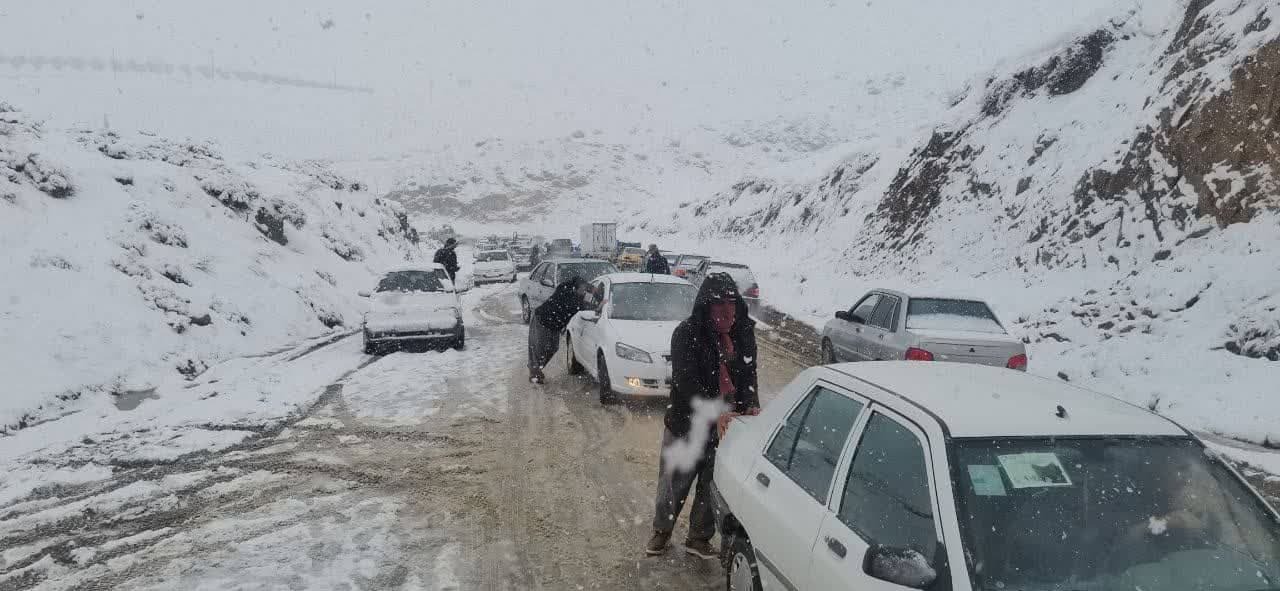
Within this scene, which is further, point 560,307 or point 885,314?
point 560,307

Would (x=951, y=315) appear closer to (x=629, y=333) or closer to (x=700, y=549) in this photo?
(x=629, y=333)

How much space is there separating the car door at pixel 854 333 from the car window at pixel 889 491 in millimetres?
6840

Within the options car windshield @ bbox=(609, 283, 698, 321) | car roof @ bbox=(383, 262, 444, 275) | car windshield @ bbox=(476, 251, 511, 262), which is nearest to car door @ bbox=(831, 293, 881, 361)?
car windshield @ bbox=(609, 283, 698, 321)

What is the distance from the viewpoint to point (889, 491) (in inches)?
117

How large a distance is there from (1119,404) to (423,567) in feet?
13.1

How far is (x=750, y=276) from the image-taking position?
66.2ft

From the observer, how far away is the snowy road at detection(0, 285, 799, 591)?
16.0 feet

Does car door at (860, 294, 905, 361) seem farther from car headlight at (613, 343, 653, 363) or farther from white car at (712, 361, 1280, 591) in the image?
white car at (712, 361, 1280, 591)

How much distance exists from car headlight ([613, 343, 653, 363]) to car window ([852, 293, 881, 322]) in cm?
312

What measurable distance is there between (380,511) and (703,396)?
110 inches

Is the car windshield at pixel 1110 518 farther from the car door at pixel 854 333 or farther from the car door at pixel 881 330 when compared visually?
the car door at pixel 854 333

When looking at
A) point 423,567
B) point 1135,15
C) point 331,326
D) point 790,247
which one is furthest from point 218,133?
point 423,567

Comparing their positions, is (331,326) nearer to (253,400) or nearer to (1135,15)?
(253,400)

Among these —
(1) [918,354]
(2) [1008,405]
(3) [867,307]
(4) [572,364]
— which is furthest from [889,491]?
(4) [572,364]
